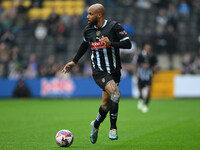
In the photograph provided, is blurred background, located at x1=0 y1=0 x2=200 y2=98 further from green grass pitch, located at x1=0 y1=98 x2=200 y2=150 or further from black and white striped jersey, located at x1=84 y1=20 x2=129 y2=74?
black and white striped jersey, located at x1=84 y1=20 x2=129 y2=74

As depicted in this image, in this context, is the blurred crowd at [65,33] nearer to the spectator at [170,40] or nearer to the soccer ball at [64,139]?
the spectator at [170,40]

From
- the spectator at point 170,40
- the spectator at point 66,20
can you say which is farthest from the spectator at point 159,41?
the spectator at point 66,20

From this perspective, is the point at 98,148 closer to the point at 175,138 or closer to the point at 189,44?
the point at 175,138

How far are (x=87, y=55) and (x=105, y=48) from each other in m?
16.0

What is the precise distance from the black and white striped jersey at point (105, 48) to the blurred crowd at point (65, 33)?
13565 mm

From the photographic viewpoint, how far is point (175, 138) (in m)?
8.23

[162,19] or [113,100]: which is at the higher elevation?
[162,19]

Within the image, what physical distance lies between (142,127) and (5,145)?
3.93 m

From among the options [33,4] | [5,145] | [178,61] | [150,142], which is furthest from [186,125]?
[33,4]

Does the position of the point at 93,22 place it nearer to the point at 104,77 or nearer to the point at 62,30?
the point at 104,77

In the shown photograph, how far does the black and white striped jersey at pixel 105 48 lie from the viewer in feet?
25.3

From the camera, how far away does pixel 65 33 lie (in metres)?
25.5

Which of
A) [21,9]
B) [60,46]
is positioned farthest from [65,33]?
[21,9]

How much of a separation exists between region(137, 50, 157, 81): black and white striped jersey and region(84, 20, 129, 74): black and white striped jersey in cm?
825
